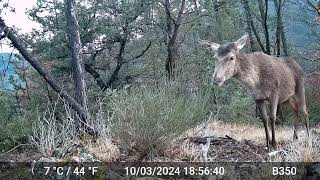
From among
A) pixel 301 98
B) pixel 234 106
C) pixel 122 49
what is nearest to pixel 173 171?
pixel 301 98

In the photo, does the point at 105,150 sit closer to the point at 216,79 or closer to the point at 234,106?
the point at 216,79

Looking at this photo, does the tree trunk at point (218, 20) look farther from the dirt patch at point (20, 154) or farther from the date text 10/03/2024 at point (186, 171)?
the date text 10/03/2024 at point (186, 171)

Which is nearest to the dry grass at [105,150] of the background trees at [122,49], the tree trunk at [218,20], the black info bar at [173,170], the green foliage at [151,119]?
the green foliage at [151,119]

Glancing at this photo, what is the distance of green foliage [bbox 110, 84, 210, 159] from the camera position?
6.68 meters

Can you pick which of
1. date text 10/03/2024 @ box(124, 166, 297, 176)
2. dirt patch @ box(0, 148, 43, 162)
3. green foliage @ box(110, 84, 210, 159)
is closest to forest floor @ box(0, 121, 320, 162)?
dirt patch @ box(0, 148, 43, 162)

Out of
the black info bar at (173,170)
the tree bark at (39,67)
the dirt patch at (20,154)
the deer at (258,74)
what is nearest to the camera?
the black info bar at (173,170)

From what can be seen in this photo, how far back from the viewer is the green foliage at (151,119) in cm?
668

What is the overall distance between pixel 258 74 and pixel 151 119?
2.57 m

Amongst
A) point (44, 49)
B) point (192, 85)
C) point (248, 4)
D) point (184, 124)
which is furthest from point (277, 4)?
point (184, 124)

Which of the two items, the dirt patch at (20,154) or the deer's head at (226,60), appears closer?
the deer's head at (226,60)

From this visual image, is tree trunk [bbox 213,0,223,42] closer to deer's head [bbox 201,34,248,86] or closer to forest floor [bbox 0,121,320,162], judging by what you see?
deer's head [bbox 201,34,248,86]

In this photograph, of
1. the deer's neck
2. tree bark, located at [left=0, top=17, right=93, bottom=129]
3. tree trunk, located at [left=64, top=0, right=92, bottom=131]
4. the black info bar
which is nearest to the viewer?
the black info bar

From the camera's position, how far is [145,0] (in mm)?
17234

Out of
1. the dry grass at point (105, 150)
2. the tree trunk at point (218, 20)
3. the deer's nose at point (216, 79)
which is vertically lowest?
the dry grass at point (105, 150)
